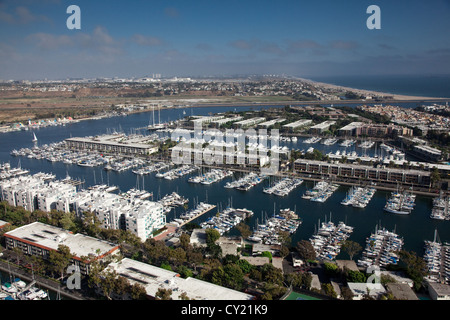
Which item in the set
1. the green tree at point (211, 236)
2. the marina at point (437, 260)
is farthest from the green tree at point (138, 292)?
the marina at point (437, 260)

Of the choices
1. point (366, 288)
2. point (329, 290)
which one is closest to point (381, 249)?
point (366, 288)

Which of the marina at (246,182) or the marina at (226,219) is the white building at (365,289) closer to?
the marina at (226,219)

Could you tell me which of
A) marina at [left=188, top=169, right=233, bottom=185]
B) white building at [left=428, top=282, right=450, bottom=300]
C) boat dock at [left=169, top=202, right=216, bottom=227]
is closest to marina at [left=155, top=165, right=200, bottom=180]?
marina at [left=188, top=169, right=233, bottom=185]

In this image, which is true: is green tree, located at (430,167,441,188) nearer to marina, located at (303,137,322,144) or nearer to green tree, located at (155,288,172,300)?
marina, located at (303,137,322,144)

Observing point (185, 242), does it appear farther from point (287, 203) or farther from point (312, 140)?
point (312, 140)

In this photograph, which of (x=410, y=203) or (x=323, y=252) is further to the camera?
(x=410, y=203)

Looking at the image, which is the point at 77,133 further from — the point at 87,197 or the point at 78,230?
the point at 78,230

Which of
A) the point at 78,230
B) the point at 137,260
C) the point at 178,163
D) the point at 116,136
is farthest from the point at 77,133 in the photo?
the point at 137,260

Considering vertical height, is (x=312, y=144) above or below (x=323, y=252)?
above
